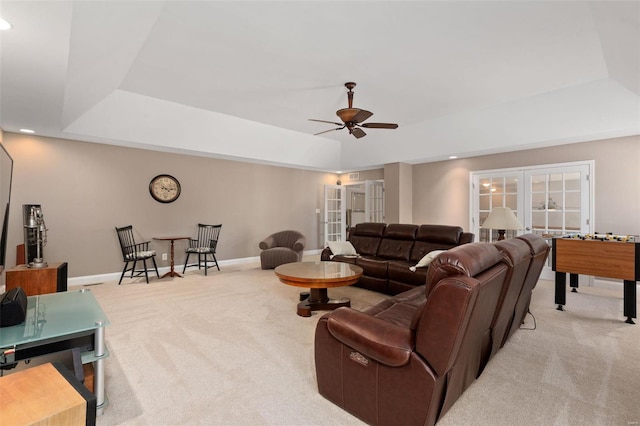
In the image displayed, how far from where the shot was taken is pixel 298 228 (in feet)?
26.1

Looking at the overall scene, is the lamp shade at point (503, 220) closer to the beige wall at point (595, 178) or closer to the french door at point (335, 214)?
the beige wall at point (595, 178)

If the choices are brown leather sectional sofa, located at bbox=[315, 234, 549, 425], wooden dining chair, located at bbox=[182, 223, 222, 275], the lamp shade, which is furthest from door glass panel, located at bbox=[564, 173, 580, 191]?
wooden dining chair, located at bbox=[182, 223, 222, 275]

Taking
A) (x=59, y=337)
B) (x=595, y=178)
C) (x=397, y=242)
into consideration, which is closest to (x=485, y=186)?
(x=595, y=178)

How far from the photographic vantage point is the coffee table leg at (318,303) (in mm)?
3405

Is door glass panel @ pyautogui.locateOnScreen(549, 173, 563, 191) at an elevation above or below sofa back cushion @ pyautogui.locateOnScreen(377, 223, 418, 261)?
above

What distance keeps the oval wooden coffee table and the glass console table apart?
5.82ft

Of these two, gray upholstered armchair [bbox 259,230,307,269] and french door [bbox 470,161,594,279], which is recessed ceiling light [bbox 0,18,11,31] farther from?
french door [bbox 470,161,594,279]

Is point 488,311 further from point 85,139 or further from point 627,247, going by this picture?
point 85,139

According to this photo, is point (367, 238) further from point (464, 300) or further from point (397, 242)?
point (464, 300)

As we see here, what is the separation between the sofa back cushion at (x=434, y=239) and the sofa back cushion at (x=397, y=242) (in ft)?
0.30

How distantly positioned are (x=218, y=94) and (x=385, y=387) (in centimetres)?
391

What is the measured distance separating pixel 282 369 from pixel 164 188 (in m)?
4.68

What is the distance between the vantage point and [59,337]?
5.82 feet

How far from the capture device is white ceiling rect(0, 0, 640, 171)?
7.34 feet
